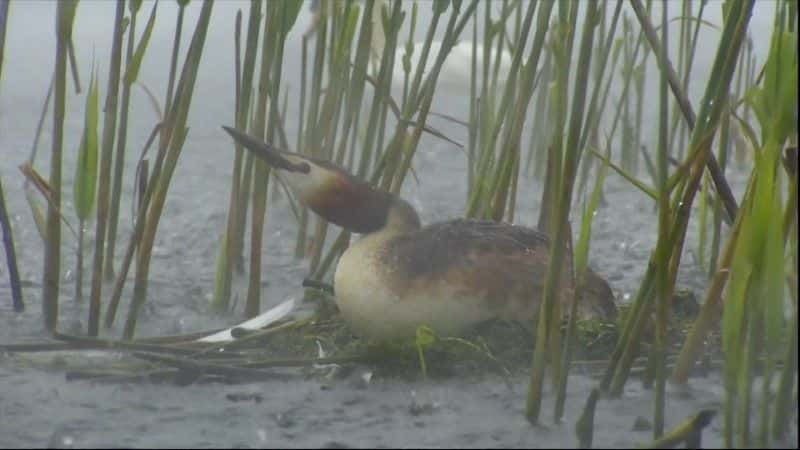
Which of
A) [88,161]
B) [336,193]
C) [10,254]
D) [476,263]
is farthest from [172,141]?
[476,263]

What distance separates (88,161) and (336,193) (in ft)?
1.90

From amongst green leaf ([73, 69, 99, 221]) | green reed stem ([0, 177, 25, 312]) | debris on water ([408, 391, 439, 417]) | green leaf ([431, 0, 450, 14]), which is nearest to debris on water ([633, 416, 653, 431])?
debris on water ([408, 391, 439, 417])

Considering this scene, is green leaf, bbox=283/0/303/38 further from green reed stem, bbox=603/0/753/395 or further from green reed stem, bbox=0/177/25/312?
green reed stem, bbox=603/0/753/395

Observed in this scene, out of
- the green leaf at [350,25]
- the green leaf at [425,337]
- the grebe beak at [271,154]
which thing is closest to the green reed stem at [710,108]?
the green leaf at [425,337]

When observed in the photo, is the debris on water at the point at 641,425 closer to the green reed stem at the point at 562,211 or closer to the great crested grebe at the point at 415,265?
the green reed stem at the point at 562,211

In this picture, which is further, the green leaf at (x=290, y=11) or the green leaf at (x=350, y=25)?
the green leaf at (x=350, y=25)


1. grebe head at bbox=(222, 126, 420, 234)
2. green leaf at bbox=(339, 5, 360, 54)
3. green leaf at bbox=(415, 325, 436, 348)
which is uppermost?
green leaf at bbox=(339, 5, 360, 54)

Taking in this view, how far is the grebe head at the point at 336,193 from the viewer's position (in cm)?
354

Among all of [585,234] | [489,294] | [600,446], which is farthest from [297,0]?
[600,446]

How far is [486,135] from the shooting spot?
4.79 metres

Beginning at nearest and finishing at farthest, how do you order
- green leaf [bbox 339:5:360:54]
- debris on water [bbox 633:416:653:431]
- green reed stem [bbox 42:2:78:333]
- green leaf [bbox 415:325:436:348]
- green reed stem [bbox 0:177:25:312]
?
debris on water [bbox 633:416:653:431] < green leaf [bbox 415:325:436:348] < green reed stem [bbox 42:2:78:333] < green reed stem [bbox 0:177:25:312] < green leaf [bbox 339:5:360:54]

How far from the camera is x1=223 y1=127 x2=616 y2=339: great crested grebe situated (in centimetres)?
330

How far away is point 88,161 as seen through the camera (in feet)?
11.1

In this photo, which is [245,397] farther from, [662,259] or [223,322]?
[223,322]
